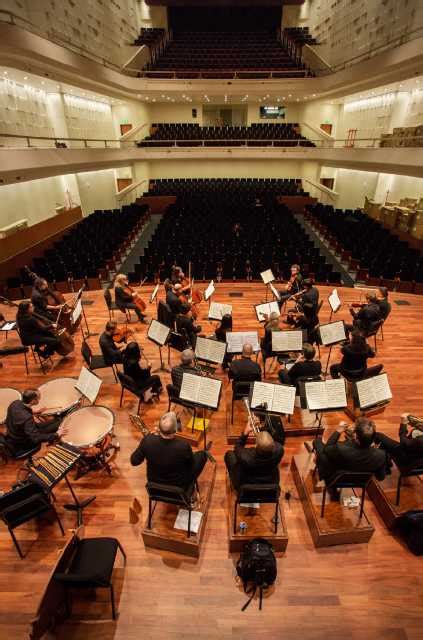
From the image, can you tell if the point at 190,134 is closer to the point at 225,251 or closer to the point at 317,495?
the point at 225,251

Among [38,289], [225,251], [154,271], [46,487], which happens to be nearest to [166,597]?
[46,487]

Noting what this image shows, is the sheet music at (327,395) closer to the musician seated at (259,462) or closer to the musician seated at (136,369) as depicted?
the musician seated at (259,462)

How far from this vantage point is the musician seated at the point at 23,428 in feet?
12.7

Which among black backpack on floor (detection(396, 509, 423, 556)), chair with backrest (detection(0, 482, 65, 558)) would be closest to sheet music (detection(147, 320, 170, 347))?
chair with backrest (detection(0, 482, 65, 558))

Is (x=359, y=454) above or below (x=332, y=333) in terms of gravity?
above

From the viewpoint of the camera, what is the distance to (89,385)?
432 cm

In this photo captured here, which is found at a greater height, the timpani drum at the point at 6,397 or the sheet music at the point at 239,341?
the sheet music at the point at 239,341

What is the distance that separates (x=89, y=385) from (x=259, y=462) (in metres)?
2.32

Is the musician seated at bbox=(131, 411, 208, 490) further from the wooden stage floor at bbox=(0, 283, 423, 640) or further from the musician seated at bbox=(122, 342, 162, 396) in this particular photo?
the musician seated at bbox=(122, 342, 162, 396)

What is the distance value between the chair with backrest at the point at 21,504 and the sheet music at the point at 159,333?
2.61 meters

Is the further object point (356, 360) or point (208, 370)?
point (208, 370)

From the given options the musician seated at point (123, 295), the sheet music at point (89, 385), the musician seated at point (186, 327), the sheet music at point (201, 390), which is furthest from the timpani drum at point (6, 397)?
the musician seated at point (123, 295)

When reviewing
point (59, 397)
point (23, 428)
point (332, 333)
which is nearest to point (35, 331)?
point (59, 397)

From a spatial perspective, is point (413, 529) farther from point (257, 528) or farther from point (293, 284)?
point (293, 284)
